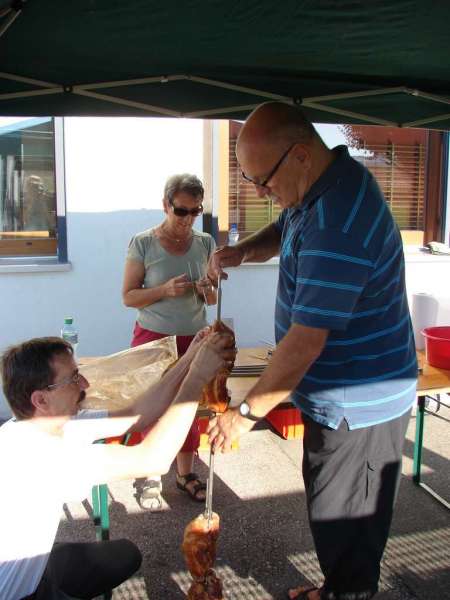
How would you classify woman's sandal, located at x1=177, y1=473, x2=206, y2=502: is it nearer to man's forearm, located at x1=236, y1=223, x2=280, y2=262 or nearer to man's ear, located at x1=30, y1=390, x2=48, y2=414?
man's forearm, located at x1=236, y1=223, x2=280, y2=262

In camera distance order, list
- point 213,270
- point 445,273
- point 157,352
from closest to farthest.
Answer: point 213,270
point 157,352
point 445,273

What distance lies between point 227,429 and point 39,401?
585 mm

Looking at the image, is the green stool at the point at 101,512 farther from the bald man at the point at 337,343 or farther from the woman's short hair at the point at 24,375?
the woman's short hair at the point at 24,375

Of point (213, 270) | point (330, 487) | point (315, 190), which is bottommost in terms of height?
point (330, 487)

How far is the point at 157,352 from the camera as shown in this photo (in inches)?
114

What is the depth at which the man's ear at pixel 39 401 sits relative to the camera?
5.36ft

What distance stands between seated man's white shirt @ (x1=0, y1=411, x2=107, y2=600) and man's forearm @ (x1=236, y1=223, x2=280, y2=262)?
1185 mm

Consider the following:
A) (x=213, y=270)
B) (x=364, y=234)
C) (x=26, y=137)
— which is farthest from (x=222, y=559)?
(x=26, y=137)

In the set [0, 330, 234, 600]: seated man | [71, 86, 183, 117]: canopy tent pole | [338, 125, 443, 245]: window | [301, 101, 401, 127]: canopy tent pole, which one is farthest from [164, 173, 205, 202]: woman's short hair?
[338, 125, 443, 245]: window

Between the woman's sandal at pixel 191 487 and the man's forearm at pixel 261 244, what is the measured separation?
5.79ft

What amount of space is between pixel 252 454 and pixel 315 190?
9.74 ft

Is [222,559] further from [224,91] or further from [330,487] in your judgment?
[224,91]

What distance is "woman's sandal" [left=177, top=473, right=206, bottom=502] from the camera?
3.58 metres

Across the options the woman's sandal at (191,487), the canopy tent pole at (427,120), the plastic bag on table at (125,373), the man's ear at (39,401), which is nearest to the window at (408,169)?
the canopy tent pole at (427,120)
